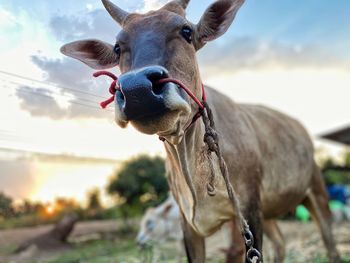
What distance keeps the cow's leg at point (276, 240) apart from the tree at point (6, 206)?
8.46m

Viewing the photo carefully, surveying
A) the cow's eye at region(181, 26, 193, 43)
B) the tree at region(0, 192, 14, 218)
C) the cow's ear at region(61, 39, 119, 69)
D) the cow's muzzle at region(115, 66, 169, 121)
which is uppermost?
the cow's ear at region(61, 39, 119, 69)

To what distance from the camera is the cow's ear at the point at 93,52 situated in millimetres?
3583

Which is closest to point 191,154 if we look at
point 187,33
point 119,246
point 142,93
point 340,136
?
point 187,33

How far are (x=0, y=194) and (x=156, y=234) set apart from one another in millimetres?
4947

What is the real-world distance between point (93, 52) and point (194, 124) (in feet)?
3.33

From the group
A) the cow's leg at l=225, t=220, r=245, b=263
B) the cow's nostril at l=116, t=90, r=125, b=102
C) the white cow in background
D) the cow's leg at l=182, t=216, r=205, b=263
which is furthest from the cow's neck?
the white cow in background

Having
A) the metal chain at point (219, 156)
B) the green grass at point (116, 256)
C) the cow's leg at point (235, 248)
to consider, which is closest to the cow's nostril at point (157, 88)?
the metal chain at point (219, 156)

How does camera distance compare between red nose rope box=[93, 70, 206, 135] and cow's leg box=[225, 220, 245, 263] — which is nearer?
red nose rope box=[93, 70, 206, 135]

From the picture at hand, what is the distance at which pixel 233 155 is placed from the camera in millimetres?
3914

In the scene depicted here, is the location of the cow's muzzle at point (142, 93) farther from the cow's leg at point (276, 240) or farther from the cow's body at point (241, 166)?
the cow's leg at point (276, 240)

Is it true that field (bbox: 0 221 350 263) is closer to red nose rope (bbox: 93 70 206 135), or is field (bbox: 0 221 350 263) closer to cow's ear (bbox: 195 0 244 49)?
red nose rope (bbox: 93 70 206 135)

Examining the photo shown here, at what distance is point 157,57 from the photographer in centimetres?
282

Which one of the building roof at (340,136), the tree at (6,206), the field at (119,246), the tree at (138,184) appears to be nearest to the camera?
the field at (119,246)

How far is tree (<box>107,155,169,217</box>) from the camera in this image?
18.2 metres
